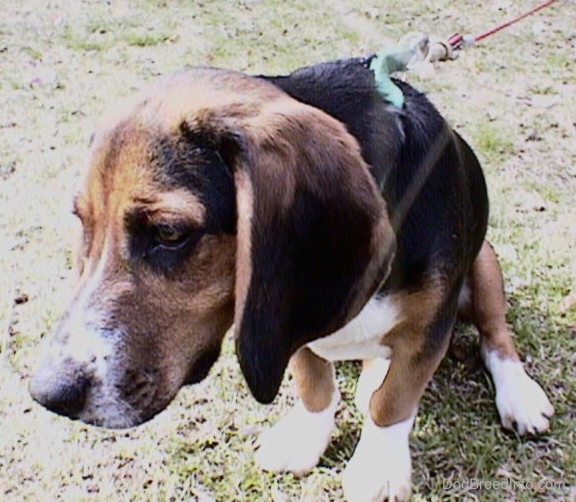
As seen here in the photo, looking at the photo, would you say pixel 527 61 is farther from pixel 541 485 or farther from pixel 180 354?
pixel 180 354

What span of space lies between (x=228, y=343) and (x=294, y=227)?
1.63m

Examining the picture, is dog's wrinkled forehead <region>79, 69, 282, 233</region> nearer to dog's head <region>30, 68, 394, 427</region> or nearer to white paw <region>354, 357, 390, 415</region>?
dog's head <region>30, 68, 394, 427</region>

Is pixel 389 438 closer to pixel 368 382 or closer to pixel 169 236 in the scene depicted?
pixel 368 382

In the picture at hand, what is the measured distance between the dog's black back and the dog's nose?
0.88m

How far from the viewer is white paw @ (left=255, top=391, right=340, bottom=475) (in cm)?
319

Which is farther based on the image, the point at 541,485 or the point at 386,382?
the point at 541,485

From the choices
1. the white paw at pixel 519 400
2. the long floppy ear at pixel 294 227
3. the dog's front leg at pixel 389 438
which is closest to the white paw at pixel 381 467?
the dog's front leg at pixel 389 438

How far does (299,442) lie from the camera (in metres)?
3.18

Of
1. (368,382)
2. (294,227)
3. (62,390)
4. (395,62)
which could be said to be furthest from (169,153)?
(368,382)

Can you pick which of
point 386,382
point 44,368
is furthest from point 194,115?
point 386,382

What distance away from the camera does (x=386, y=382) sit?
9.60 ft

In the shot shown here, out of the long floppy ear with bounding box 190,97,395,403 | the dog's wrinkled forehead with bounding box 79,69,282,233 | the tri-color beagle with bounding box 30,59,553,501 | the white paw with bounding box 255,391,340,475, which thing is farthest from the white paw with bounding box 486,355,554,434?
the dog's wrinkled forehead with bounding box 79,69,282,233

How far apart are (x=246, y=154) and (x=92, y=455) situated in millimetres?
1622

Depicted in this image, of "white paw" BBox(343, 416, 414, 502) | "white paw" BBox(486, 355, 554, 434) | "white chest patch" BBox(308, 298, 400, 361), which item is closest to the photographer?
"white chest patch" BBox(308, 298, 400, 361)
